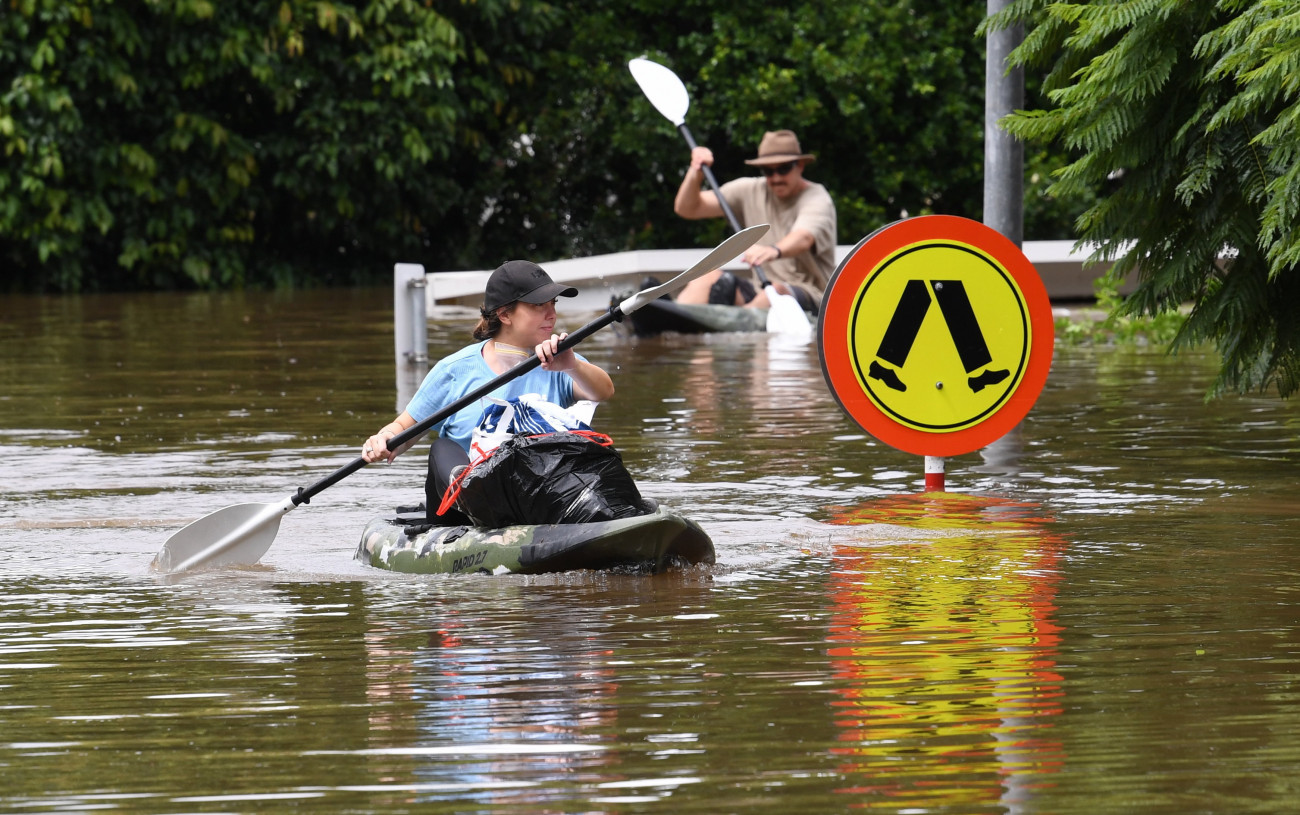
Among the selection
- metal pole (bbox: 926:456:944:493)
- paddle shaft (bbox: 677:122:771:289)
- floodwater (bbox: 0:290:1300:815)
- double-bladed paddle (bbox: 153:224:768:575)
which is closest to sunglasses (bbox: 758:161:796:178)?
paddle shaft (bbox: 677:122:771:289)

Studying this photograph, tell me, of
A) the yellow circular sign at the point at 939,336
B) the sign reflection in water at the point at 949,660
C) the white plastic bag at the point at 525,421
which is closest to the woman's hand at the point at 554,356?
the white plastic bag at the point at 525,421

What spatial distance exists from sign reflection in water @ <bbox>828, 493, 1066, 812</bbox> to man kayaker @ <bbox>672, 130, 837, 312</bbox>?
762 centimetres

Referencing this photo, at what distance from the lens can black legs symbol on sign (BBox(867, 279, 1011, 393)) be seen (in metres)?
7.55

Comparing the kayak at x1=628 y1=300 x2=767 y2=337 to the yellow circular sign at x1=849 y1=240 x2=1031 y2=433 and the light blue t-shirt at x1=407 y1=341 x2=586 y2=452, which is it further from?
the light blue t-shirt at x1=407 y1=341 x2=586 y2=452

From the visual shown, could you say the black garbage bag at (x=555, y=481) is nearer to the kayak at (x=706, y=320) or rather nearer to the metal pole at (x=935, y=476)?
the metal pole at (x=935, y=476)

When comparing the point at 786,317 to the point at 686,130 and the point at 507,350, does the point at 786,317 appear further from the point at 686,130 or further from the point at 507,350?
the point at 507,350

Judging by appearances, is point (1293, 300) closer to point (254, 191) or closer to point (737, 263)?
point (737, 263)

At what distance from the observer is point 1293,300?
8.16m

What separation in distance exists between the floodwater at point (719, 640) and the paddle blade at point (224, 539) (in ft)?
0.26

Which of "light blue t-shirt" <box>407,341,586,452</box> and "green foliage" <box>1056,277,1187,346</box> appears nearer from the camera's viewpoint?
"light blue t-shirt" <box>407,341,586,452</box>

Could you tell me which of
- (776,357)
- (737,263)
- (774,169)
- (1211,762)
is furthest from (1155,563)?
(737,263)

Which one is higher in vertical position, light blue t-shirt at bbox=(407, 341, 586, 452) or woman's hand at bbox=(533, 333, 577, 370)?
woman's hand at bbox=(533, 333, 577, 370)

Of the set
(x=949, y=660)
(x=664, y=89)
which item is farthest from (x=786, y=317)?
(x=949, y=660)

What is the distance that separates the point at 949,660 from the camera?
4973 millimetres
